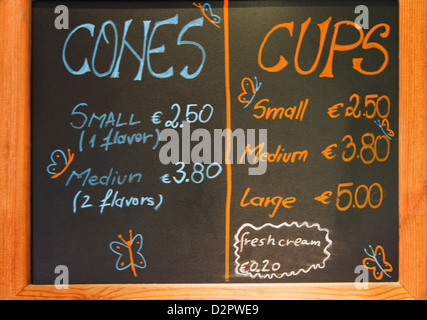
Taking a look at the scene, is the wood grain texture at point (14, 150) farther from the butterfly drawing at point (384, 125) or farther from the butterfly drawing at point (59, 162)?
the butterfly drawing at point (384, 125)

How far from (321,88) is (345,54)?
0.50 feet

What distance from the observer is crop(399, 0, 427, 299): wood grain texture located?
1.08m

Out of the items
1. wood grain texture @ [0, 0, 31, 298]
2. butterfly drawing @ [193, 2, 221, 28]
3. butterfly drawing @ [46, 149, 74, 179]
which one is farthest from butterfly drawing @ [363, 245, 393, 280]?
wood grain texture @ [0, 0, 31, 298]

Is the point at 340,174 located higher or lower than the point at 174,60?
lower

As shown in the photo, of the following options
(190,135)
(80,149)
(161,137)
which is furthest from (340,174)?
(80,149)

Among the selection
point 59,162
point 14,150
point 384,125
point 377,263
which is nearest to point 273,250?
point 377,263

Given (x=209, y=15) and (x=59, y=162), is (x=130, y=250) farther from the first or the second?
(x=209, y=15)

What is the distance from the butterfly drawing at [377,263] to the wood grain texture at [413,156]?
58mm

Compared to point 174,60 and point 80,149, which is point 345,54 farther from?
point 80,149

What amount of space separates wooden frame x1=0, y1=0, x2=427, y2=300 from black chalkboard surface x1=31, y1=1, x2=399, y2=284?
0.12 ft

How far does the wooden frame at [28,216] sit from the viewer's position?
Result: 1.07 meters

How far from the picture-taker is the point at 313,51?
1.08m

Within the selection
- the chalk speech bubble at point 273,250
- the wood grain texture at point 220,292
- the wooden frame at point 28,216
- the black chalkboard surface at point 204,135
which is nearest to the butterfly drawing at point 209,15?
the black chalkboard surface at point 204,135

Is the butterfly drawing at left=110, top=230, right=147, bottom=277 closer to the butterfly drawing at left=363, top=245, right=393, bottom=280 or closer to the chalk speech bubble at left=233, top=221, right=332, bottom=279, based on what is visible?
the chalk speech bubble at left=233, top=221, right=332, bottom=279
